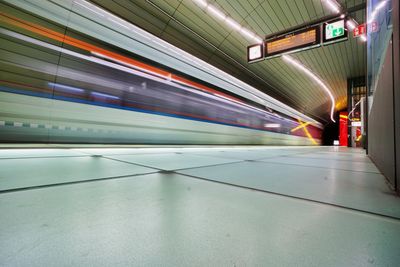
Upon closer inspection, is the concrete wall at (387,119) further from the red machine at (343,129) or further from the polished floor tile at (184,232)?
the red machine at (343,129)

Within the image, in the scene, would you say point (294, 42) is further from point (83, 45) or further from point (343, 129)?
point (343, 129)

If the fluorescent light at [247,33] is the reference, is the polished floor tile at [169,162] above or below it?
below

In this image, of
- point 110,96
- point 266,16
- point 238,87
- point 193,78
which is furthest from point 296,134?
point 110,96

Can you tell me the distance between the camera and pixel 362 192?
0.69 m

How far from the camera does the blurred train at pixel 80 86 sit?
7.68ft

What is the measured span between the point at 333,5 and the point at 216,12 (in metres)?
2.77

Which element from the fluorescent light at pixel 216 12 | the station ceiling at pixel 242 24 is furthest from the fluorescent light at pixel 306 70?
the fluorescent light at pixel 216 12

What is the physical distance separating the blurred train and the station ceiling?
118cm

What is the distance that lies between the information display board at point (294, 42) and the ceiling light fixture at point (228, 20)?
19.8 inches

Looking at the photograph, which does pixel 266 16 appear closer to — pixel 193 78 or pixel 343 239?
pixel 193 78

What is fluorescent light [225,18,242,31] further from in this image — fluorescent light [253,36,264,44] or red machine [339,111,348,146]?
red machine [339,111,348,146]

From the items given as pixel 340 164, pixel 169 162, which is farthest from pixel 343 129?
pixel 169 162

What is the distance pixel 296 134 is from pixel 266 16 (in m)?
7.54

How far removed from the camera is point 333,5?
4.52 meters
